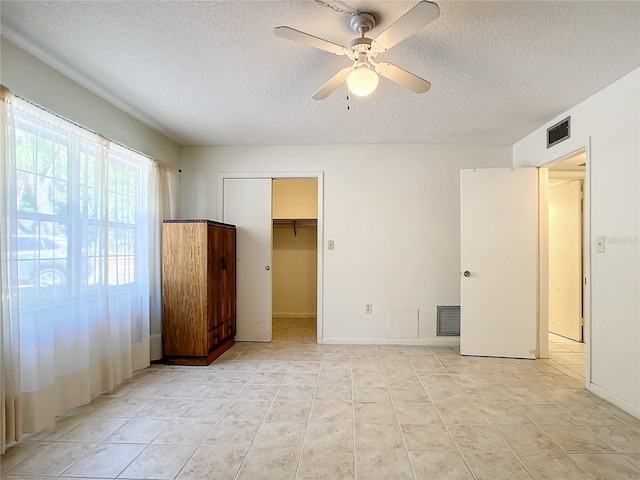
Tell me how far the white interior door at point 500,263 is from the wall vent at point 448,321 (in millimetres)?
384

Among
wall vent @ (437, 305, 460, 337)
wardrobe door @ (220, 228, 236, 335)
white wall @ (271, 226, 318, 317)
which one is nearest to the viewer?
wardrobe door @ (220, 228, 236, 335)

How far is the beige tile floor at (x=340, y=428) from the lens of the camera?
1768 mm

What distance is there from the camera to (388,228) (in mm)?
4062

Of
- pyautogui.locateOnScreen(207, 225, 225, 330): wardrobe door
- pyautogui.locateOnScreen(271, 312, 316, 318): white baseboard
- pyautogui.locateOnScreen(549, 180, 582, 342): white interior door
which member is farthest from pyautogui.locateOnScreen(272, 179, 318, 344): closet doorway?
pyautogui.locateOnScreen(549, 180, 582, 342): white interior door

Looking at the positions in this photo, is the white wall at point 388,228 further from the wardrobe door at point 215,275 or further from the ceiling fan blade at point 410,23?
the ceiling fan blade at point 410,23

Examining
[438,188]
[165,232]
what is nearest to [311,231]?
[438,188]

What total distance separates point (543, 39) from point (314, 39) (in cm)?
139

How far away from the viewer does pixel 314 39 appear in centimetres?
164

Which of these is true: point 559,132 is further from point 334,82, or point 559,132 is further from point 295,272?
point 295,272

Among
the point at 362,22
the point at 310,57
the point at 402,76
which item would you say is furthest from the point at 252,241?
the point at 362,22

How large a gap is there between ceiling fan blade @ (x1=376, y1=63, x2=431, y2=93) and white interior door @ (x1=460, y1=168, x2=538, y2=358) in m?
1.94

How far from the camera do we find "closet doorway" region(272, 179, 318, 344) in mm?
5484

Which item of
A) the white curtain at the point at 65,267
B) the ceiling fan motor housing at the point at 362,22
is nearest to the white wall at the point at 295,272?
the white curtain at the point at 65,267

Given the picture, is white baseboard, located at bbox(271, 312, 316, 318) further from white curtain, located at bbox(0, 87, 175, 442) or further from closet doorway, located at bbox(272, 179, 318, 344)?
white curtain, located at bbox(0, 87, 175, 442)
